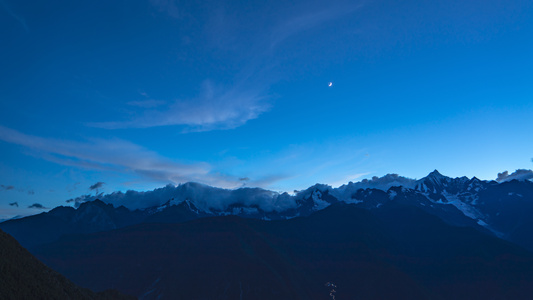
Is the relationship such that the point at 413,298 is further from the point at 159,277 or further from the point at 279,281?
the point at 159,277

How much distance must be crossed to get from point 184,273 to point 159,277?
14.7 meters

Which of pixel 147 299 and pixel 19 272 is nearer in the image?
pixel 19 272

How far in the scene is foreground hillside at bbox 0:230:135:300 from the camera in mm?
46969

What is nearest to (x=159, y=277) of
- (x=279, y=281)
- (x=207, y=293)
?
(x=207, y=293)

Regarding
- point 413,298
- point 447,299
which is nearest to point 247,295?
point 413,298

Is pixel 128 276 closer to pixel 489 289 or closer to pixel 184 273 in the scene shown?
pixel 184 273

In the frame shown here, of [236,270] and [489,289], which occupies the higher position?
[236,270]

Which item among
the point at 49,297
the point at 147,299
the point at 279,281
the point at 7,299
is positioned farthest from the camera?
the point at 279,281

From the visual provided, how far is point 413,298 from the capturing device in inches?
7574

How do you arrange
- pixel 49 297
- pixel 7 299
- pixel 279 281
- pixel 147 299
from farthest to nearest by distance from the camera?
pixel 279 281 → pixel 147 299 → pixel 49 297 → pixel 7 299

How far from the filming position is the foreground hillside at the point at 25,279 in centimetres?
4697

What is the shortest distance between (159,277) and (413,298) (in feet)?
504

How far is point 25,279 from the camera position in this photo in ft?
165

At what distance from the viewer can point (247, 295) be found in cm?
17712
